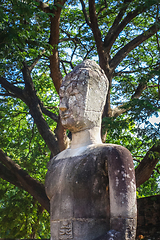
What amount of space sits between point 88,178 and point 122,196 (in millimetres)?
395

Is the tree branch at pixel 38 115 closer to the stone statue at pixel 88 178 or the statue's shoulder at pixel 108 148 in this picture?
the stone statue at pixel 88 178

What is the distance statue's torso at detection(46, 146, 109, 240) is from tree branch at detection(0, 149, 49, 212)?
4.94m

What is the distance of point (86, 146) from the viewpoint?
10.7ft

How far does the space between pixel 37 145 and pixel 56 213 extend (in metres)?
9.71

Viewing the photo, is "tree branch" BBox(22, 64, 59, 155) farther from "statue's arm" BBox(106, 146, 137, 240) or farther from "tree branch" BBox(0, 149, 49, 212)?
"statue's arm" BBox(106, 146, 137, 240)

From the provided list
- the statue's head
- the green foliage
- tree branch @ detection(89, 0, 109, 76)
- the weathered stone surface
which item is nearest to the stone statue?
the statue's head

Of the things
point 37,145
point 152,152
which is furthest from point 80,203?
point 37,145

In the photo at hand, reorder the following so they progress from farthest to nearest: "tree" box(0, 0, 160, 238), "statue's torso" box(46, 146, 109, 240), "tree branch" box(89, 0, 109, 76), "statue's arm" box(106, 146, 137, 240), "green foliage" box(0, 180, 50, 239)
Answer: "green foliage" box(0, 180, 50, 239), "tree branch" box(89, 0, 109, 76), "tree" box(0, 0, 160, 238), "statue's torso" box(46, 146, 109, 240), "statue's arm" box(106, 146, 137, 240)

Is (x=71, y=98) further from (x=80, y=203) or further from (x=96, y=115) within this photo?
(x=80, y=203)

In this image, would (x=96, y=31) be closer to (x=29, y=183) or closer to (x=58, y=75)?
(x=58, y=75)

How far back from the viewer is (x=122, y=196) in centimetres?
269

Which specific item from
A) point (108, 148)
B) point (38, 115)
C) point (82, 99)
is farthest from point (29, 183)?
point (108, 148)

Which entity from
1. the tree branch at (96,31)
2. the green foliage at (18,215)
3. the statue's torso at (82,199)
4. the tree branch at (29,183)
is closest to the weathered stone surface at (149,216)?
the tree branch at (29,183)

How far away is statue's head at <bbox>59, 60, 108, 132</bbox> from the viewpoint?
329 cm
